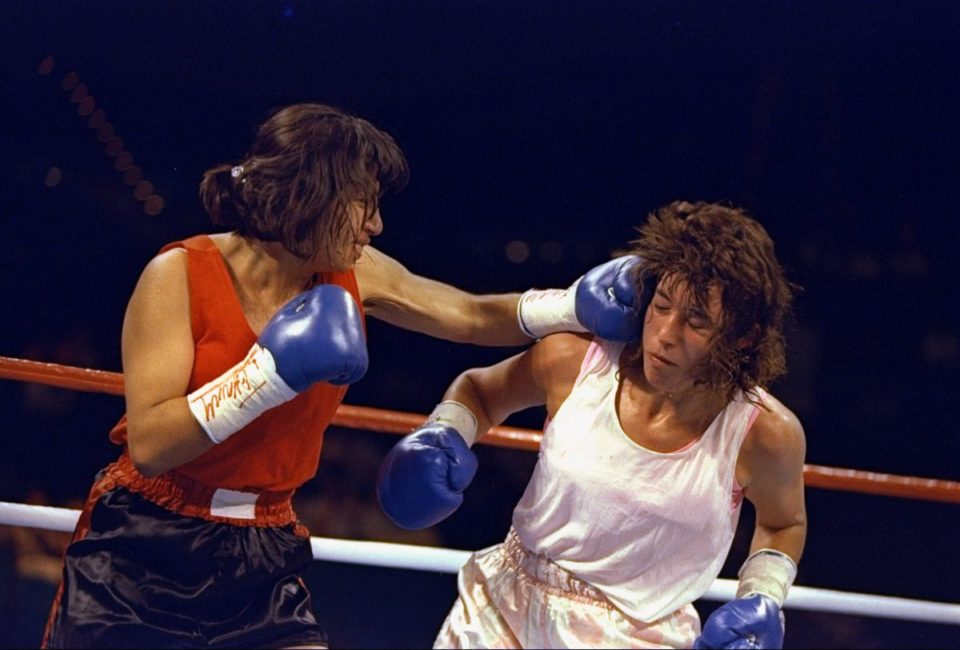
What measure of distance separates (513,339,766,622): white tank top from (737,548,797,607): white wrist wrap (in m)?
0.06

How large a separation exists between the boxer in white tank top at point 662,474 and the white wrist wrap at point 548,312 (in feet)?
0.28

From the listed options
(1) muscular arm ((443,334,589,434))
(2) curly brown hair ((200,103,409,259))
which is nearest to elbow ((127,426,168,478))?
(2) curly brown hair ((200,103,409,259))

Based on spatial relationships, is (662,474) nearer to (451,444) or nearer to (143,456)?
(451,444)

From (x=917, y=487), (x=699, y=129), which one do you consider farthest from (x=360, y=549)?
(x=699, y=129)

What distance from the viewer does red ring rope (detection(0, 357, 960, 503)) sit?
6.84ft

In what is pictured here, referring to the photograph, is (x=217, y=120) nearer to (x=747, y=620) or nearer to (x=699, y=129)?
(x=699, y=129)

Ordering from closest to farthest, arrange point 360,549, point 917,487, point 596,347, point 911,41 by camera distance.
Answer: point 596,347 < point 360,549 < point 917,487 < point 911,41

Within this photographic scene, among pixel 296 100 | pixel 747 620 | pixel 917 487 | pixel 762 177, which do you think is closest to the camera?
pixel 747 620

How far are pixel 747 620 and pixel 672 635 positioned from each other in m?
0.11

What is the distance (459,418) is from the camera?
1.73m

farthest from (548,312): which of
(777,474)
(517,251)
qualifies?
(517,251)

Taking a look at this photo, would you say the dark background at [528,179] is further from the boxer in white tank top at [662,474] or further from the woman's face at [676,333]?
the woman's face at [676,333]

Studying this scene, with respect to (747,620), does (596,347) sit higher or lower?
higher

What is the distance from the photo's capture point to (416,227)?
337 cm
